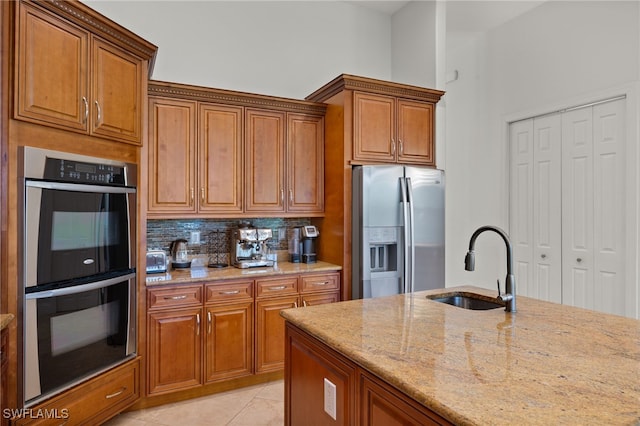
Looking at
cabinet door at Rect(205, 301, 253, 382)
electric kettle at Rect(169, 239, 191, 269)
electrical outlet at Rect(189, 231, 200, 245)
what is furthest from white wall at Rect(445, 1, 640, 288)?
electric kettle at Rect(169, 239, 191, 269)

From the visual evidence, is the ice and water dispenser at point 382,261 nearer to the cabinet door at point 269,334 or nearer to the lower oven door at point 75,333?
the cabinet door at point 269,334

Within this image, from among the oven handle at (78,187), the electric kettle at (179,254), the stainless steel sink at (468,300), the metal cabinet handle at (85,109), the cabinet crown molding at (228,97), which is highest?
the cabinet crown molding at (228,97)

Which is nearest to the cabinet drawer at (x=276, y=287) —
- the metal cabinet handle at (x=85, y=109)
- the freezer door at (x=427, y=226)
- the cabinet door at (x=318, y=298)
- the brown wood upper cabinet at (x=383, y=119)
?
the cabinet door at (x=318, y=298)

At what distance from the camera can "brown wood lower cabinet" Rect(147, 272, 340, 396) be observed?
2.79 m

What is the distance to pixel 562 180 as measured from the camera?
12.7 feet

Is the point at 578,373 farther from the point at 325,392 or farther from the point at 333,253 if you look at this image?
the point at 333,253

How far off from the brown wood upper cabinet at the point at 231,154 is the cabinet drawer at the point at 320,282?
61cm

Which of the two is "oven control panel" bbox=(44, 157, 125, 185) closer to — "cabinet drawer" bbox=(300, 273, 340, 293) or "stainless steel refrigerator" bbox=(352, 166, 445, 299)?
"cabinet drawer" bbox=(300, 273, 340, 293)

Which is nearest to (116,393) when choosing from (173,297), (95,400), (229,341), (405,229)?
(95,400)

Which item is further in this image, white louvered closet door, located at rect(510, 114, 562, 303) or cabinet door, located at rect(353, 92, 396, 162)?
→ white louvered closet door, located at rect(510, 114, 562, 303)

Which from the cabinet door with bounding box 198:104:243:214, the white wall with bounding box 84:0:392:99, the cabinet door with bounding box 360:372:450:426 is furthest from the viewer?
the white wall with bounding box 84:0:392:99

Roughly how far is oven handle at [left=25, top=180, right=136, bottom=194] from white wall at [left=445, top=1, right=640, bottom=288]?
3679mm

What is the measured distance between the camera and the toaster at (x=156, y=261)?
304cm

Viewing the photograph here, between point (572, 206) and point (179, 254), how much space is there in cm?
361
